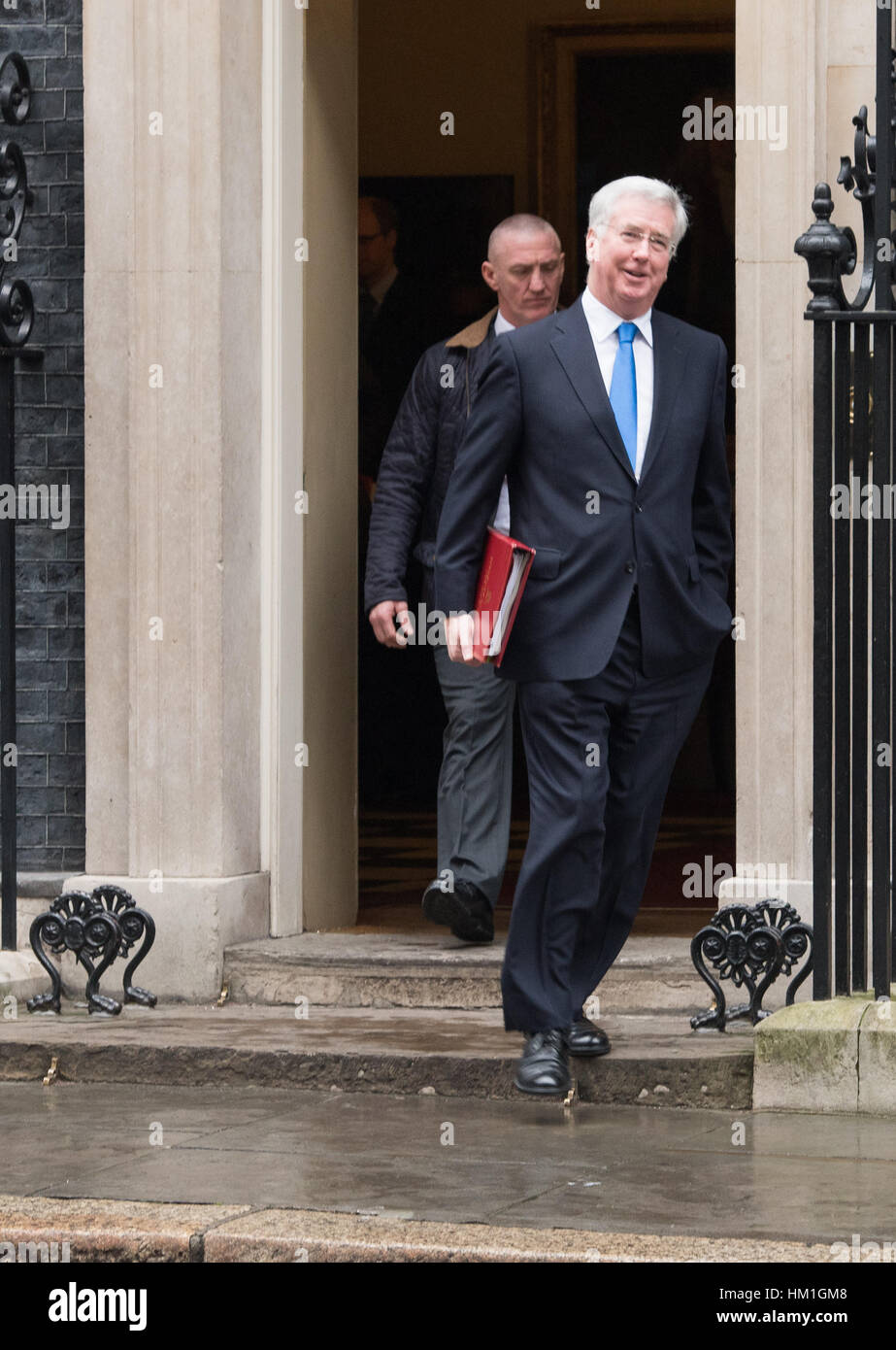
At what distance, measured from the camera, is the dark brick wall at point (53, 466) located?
7.93 metres

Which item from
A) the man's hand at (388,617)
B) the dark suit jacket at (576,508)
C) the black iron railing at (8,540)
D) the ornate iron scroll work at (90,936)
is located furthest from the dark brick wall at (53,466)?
the dark suit jacket at (576,508)

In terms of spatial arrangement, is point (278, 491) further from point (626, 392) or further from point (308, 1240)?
point (308, 1240)

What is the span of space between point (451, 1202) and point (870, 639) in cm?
206

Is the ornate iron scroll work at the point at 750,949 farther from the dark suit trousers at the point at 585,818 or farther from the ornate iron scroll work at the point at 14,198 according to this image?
the ornate iron scroll work at the point at 14,198

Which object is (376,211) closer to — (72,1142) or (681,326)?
(681,326)

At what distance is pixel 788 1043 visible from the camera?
621 centimetres

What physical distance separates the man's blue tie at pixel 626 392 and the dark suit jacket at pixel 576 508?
44 mm

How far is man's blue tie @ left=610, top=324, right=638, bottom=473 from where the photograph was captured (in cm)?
627

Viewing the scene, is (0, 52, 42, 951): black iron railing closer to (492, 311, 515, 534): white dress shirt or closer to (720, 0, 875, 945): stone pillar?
(492, 311, 515, 534): white dress shirt

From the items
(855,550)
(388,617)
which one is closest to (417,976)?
(388,617)

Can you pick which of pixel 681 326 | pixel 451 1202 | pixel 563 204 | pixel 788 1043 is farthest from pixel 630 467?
pixel 563 204

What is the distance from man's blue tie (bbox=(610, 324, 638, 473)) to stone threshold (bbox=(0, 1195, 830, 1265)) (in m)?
2.13

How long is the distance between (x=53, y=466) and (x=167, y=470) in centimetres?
44

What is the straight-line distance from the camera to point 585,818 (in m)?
6.11
